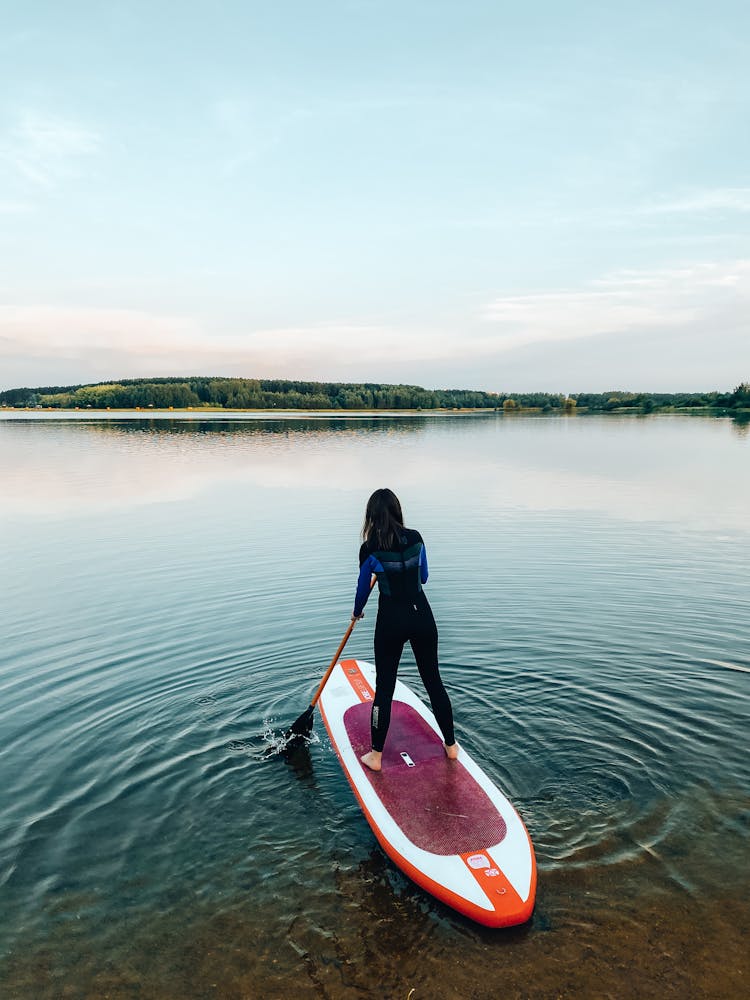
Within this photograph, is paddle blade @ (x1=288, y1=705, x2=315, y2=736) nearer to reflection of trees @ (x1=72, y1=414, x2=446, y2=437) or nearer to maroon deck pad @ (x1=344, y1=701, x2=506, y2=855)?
maroon deck pad @ (x1=344, y1=701, x2=506, y2=855)

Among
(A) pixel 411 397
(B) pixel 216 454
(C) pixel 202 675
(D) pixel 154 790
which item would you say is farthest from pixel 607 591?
(A) pixel 411 397

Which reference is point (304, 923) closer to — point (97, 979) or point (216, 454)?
point (97, 979)

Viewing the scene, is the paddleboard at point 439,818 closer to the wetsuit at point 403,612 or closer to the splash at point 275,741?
the splash at point 275,741

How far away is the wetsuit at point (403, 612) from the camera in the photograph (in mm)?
5816

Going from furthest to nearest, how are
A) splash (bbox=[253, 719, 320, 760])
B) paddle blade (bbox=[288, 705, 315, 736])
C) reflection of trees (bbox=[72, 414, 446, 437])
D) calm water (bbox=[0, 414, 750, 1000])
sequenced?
reflection of trees (bbox=[72, 414, 446, 437]), paddle blade (bbox=[288, 705, 315, 736]), splash (bbox=[253, 719, 320, 760]), calm water (bbox=[0, 414, 750, 1000])

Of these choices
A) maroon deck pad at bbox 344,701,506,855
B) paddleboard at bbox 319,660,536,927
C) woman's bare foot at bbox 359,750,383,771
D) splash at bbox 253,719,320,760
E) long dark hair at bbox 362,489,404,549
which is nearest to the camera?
paddleboard at bbox 319,660,536,927

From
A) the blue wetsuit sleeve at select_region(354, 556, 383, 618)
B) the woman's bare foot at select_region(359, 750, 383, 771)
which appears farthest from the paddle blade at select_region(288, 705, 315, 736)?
the blue wetsuit sleeve at select_region(354, 556, 383, 618)

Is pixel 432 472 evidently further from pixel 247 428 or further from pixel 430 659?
pixel 247 428

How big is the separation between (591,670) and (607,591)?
4342 millimetres

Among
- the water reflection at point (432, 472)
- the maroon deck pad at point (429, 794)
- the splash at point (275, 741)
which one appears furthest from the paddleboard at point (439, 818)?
the water reflection at point (432, 472)

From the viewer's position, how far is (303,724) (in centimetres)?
695

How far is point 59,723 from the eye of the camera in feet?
24.4

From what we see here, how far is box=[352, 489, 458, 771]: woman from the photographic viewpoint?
579 centimetres

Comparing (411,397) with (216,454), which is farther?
(411,397)
